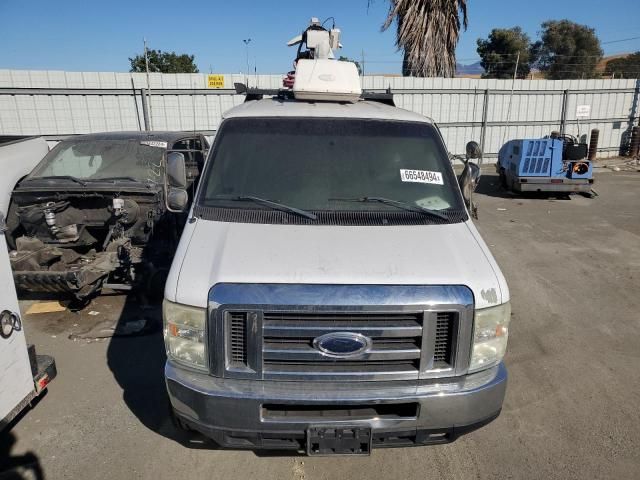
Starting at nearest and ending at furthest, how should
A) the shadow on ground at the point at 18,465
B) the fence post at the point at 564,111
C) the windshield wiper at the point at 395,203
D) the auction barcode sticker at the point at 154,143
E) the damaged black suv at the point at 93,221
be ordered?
the shadow on ground at the point at 18,465 < the windshield wiper at the point at 395,203 < the damaged black suv at the point at 93,221 < the auction barcode sticker at the point at 154,143 < the fence post at the point at 564,111

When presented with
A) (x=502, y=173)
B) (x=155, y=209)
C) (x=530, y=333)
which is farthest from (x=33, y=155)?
(x=502, y=173)

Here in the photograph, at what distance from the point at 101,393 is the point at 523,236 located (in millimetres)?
7497

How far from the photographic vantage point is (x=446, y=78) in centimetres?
1633

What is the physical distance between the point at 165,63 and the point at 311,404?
33.4 meters

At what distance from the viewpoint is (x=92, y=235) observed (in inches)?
237

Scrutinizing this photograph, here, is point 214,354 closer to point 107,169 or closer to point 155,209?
point 155,209

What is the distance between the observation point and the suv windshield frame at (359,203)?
3377 millimetres

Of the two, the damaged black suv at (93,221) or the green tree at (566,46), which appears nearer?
the damaged black suv at (93,221)

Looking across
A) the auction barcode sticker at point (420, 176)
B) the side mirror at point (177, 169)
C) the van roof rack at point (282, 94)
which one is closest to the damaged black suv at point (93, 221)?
the van roof rack at point (282, 94)

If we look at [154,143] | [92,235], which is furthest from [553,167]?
[92,235]

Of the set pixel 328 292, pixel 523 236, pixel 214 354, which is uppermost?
pixel 328 292

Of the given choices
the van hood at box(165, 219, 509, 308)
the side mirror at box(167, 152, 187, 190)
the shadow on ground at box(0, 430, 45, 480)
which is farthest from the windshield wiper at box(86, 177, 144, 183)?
Answer: the shadow on ground at box(0, 430, 45, 480)

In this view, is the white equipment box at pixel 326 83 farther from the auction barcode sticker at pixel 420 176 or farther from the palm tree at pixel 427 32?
the palm tree at pixel 427 32

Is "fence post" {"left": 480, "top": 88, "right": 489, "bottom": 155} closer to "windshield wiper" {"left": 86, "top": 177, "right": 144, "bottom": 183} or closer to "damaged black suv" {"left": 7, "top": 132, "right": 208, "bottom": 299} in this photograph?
"damaged black suv" {"left": 7, "top": 132, "right": 208, "bottom": 299}
